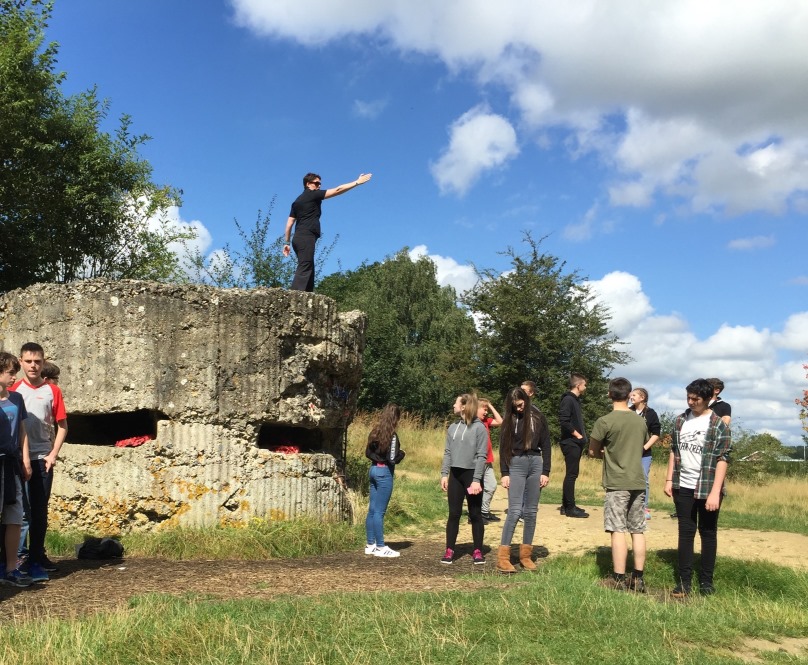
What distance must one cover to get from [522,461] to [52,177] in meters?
17.2

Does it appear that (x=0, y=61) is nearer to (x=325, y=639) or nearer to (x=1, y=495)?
(x=1, y=495)

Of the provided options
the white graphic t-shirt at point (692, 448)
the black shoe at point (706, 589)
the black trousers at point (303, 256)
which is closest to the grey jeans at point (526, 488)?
the white graphic t-shirt at point (692, 448)

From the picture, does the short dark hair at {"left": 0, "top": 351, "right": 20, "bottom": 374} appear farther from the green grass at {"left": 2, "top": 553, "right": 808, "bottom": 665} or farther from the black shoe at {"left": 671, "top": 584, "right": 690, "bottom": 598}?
the black shoe at {"left": 671, "top": 584, "right": 690, "bottom": 598}

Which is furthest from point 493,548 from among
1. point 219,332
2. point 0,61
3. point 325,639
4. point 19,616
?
point 0,61

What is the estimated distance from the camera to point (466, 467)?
7.57 metres

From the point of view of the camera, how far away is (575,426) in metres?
10.3

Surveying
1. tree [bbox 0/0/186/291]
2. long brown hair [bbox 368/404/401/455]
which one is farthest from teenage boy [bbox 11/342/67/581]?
tree [bbox 0/0/186/291]

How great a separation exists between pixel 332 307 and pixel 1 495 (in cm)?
466

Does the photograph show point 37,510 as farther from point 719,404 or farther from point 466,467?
point 719,404

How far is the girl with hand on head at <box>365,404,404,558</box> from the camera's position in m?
8.00

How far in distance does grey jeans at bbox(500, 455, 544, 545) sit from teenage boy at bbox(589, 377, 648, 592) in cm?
96

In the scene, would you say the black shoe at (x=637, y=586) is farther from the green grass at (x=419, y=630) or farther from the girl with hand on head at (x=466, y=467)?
the girl with hand on head at (x=466, y=467)

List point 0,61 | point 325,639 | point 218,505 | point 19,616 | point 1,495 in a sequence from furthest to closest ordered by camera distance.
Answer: point 0,61
point 218,505
point 1,495
point 19,616
point 325,639

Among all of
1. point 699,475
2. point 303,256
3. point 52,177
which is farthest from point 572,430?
point 52,177
